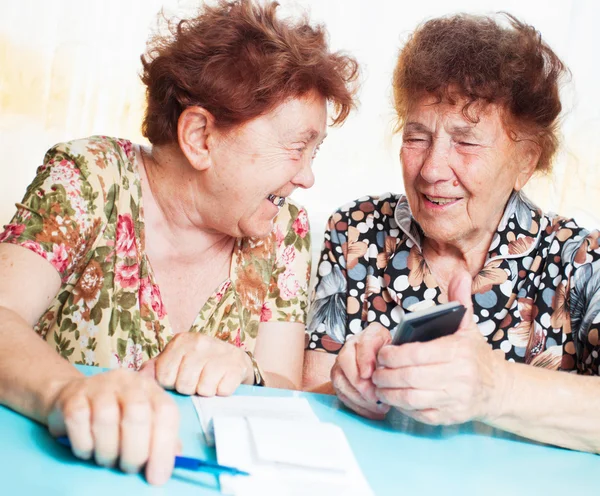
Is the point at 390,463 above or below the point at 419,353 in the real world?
below

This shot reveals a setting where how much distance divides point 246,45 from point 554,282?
2.85ft

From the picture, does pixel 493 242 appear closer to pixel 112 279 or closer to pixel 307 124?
pixel 307 124

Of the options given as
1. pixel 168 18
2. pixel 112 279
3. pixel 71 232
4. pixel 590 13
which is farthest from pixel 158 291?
pixel 590 13

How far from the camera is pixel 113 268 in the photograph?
4.97 feet

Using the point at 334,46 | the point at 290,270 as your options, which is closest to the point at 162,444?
the point at 290,270

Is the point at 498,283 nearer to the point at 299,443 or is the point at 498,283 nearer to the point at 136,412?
the point at 299,443

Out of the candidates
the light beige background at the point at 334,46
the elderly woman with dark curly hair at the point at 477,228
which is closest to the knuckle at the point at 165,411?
the elderly woman with dark curly hair at the point at 477,228

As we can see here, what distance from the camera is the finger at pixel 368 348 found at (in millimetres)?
1140

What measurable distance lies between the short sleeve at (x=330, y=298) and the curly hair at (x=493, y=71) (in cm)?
36

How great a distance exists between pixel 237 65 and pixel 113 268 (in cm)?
50

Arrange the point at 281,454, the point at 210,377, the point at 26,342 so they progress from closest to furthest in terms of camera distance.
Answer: the point at 281,454 < the point at 26,342 < the point at 210,377

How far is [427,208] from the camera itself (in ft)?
5.49

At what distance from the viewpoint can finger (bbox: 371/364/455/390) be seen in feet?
3.33

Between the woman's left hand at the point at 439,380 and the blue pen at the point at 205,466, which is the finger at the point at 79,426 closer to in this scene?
the blue pen at the point at 205,466
